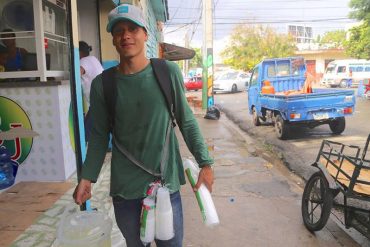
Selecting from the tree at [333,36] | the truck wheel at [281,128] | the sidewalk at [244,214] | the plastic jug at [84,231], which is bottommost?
the sidewalk at [244,214]

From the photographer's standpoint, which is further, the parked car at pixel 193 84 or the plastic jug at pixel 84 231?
the parked car at pixel 193 84

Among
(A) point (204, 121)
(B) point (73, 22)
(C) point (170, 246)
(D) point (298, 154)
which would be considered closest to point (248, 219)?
(C) point (170, 246)

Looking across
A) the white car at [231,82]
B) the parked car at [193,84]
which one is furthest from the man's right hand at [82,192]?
the parked car at [193,84]

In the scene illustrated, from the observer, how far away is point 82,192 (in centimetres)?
219

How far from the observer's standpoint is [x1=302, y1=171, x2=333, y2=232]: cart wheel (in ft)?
12.3

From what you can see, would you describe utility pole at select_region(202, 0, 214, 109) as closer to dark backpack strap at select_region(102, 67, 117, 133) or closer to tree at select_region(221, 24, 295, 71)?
dark backpack strap at select_region(102, 67, 117, 133)

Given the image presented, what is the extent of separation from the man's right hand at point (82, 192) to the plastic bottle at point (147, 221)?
0.35 m

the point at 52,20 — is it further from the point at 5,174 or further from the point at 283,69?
the point at 283,69

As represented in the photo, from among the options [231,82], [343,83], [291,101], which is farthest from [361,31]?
[291,101]

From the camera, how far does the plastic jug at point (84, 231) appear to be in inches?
79.5

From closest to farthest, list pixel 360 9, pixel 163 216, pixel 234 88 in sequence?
pixel 163 216, pixel 360 9, pixel 234 88

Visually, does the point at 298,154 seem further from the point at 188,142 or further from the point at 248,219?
the point at 188,142

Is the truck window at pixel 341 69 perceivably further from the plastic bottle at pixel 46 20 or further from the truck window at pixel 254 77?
the plastic bottle at pixel 46 20

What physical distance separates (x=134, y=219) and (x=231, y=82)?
27733mm
